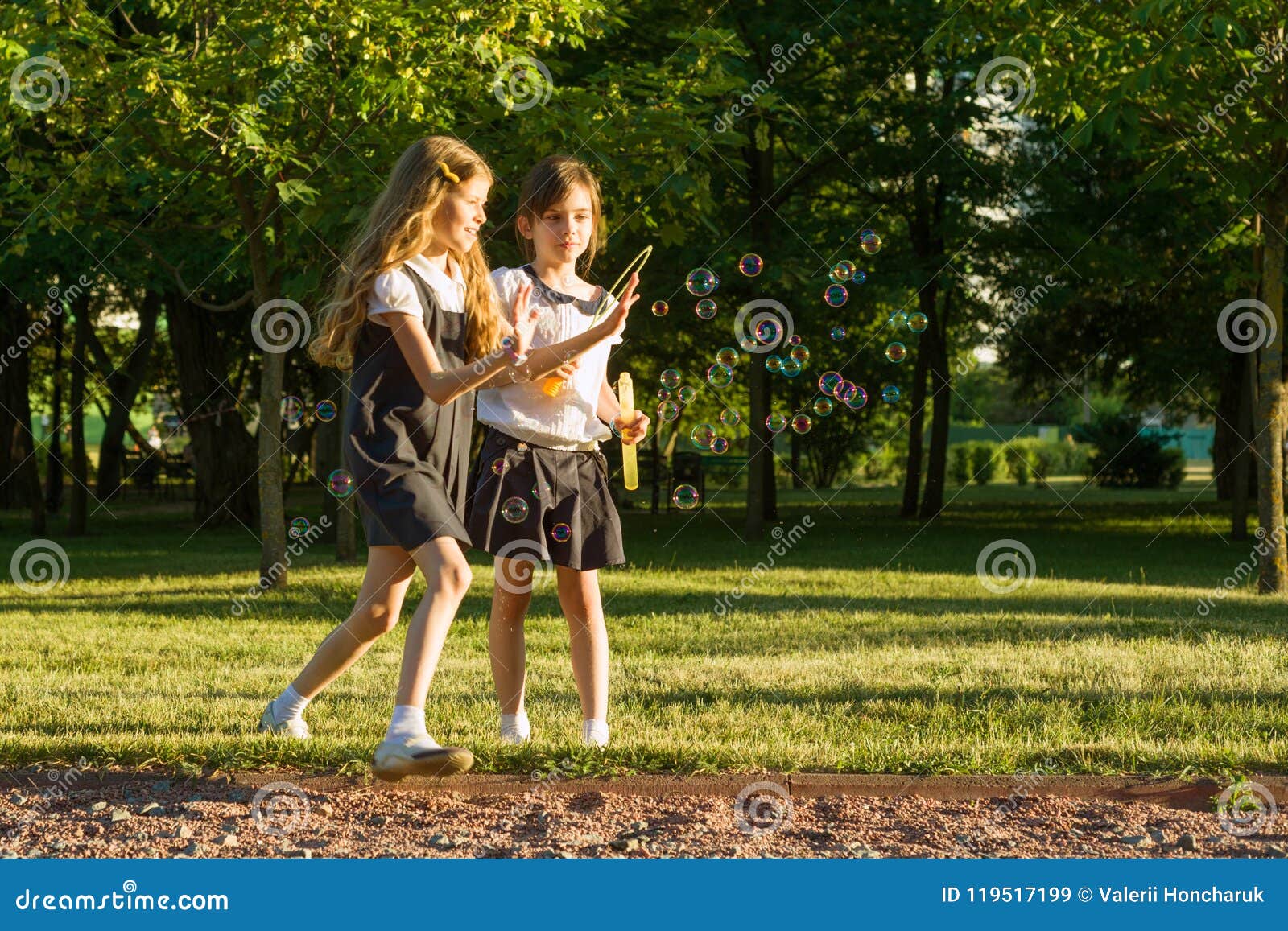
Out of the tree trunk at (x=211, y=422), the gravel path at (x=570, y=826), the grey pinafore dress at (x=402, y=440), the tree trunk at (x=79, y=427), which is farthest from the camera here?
the tree trunk at (x=211, y=422)

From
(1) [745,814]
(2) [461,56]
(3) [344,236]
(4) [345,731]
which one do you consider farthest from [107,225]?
(1) [745,814]

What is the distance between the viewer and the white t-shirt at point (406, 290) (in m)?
4.73

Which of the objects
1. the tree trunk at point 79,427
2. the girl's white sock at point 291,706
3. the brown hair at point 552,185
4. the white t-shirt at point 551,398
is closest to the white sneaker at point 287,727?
the girl's white sock at point 291,706

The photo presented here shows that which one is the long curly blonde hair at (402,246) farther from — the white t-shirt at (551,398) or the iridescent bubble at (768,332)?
the iridescent bubble at (768,332)

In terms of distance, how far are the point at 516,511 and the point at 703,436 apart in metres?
2.14

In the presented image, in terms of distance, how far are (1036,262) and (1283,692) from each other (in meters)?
14.0

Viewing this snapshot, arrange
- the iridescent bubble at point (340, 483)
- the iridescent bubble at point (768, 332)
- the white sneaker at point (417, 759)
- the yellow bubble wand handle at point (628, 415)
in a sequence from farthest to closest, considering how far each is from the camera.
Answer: the iridescent bubble at point (768, 332)
the iridescent bubble at point (340, 483)
the yellow bubble wand handle at point (628, 415)
the white sneaker at point (417, 759)

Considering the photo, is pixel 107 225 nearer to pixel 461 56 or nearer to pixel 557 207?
pixel 461 56

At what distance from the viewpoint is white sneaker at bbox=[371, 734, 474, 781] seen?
4512mm

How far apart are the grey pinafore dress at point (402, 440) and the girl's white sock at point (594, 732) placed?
944 mm

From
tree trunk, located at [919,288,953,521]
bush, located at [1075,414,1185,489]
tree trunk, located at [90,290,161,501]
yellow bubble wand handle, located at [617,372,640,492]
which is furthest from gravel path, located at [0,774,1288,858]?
bush, located at [1075,414,1185,489]

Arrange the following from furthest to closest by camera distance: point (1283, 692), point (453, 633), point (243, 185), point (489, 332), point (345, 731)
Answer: point (243, 185), point (453, 633), point (1283, 692), point (345, 731), point (489, 332)

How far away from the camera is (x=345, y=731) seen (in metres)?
5.76

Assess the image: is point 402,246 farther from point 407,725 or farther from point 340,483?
point 340,483
